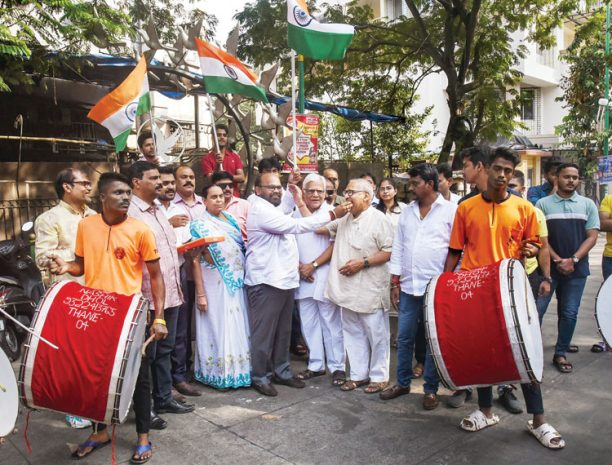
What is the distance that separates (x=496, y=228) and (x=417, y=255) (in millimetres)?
818

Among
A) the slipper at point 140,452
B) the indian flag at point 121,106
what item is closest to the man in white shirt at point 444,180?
the indian flag at point 121,106

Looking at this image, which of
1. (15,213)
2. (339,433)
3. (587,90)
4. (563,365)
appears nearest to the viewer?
(339,433)

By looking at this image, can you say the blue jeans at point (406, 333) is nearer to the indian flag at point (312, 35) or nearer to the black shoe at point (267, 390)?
the black shoe at point (267, 390)

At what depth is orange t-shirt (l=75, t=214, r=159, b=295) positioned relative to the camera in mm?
3639

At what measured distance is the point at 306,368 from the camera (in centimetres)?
561

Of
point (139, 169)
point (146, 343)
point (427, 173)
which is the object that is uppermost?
point (139, 169)

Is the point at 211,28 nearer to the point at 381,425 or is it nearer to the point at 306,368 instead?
the point at 306,368

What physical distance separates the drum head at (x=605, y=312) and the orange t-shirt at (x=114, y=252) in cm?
277

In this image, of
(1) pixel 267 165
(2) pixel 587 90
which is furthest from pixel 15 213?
(2) pixel 587 90

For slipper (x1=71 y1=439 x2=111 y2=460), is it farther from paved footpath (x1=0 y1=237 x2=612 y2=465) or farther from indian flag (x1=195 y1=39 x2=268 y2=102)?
indian flag (x1=195 y1=39 x2=268 y2=102)

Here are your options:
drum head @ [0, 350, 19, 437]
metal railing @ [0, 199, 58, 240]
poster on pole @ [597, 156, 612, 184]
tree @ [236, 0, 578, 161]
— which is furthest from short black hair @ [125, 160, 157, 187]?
poster on pole @ [597, 156, 612, 184]

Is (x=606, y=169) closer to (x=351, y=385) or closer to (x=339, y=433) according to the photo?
(x=351, y=385)

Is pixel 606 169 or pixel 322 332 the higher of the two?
pixel 606 169

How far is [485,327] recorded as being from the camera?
3.42 m
